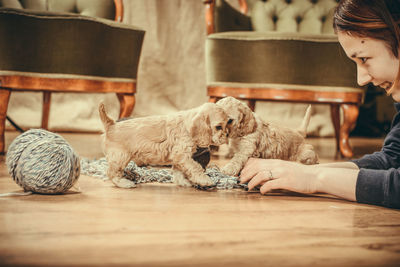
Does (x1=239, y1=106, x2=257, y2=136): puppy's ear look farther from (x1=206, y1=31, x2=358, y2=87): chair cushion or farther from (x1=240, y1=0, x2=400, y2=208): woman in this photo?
(x1=206, y1=31, x2=358, y2=87): chair cushion

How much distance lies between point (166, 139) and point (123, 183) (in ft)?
0.63

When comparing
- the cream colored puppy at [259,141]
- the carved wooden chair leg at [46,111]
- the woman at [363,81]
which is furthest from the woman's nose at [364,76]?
the carved wooden chair leg at [46,111]

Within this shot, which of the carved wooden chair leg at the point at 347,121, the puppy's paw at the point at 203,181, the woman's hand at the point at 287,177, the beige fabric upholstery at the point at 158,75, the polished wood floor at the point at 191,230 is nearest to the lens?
the polished wood floor at the point at 191,230

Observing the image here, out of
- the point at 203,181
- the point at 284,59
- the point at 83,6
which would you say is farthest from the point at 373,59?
the point at 83,6

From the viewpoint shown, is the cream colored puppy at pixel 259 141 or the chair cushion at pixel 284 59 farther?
the chair cushion at pixel 284 59

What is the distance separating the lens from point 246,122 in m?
1.41

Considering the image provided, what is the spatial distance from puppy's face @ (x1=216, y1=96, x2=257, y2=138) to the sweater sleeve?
444 millimetres

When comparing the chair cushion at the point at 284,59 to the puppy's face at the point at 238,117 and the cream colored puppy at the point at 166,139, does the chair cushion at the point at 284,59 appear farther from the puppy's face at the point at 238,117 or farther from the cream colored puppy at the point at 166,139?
the cream colored puppy at the point at 166,139

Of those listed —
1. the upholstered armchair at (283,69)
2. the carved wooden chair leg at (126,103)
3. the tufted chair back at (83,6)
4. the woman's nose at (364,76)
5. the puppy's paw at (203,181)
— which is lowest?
the puppy's paw at (203,181)

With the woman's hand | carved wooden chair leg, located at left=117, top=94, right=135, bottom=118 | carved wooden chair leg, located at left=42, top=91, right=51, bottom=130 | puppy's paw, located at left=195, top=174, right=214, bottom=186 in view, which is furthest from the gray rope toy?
carved wooden chair leg, located at left=42, top=91, right=51, bottom=130

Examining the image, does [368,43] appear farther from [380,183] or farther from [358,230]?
[358,230]

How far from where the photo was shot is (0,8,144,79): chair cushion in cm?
199

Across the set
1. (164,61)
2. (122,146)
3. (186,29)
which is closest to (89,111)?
(164,61)

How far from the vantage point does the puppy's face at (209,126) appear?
1.23m
